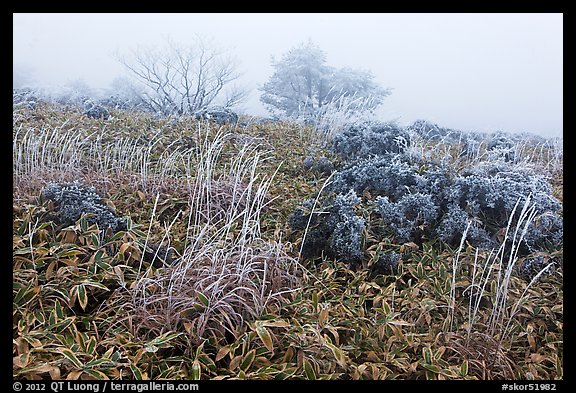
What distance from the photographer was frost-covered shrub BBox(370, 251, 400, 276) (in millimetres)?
2035

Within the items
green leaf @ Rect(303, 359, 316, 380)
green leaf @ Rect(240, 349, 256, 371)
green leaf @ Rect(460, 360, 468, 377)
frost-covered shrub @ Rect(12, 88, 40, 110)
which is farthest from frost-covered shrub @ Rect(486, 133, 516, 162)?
frost-covered shrub @ Rect(12, 88, 40, 110)

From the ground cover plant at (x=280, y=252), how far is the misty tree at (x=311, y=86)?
16cm

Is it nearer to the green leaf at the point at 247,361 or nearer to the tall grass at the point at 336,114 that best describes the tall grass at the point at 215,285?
the green leaf at the point at 247,361

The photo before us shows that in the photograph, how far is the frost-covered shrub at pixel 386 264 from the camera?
2.04 metres

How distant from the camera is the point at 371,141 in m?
2.79

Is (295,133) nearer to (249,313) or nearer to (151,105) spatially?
(151,105)

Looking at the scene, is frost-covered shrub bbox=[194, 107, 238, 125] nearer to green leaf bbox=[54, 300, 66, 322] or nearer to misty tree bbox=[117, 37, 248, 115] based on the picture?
misty tree bbox=[117, 37, 248, 115]

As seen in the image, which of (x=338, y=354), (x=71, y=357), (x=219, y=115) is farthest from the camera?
(x=219, y=115)

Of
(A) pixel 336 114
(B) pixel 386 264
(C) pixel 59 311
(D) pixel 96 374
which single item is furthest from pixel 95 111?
(B) pixel 386 264

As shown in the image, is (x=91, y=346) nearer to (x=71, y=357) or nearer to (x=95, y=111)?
(x=71, y=357)

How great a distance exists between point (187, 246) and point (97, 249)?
405mm

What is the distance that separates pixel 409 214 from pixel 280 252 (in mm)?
770

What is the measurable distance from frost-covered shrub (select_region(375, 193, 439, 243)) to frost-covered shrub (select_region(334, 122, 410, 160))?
0.54 meters
